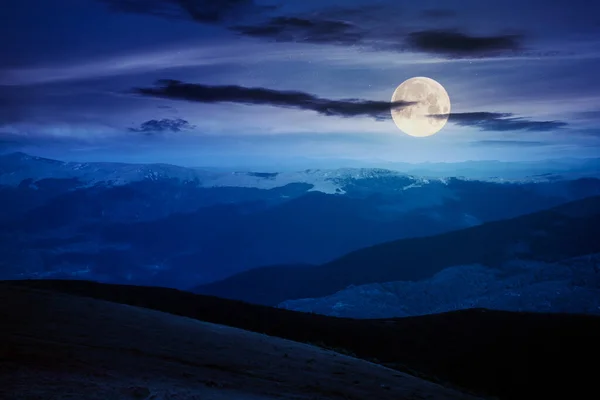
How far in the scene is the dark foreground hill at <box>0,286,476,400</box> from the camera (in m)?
A: 10.2

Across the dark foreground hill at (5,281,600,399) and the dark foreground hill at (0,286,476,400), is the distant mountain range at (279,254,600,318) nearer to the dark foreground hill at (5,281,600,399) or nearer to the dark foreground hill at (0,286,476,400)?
the dark foreground hill at (5,281,600,399)

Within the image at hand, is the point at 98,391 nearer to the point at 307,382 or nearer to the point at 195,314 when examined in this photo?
the point at 307,382

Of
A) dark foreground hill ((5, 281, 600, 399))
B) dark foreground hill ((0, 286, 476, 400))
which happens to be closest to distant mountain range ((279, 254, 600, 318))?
dark foreground hill ((5, 281, 600, 399))

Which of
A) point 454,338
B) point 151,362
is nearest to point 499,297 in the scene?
point 454,338

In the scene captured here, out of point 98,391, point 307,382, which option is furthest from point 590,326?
point 98,391

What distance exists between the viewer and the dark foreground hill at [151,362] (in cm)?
1016

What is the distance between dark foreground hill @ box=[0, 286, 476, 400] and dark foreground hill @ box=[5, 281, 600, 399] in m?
11.2

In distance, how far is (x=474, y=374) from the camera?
3091 cm

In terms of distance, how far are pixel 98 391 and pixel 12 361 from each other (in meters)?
2.52

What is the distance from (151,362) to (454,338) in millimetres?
28823

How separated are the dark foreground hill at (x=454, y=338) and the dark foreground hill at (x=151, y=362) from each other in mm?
11211

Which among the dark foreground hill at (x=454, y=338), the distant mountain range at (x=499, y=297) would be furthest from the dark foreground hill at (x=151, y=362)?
the distant mountain range at (x=499, y=297)

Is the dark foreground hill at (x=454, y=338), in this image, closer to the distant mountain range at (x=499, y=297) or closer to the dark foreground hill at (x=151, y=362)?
the dark foreground hill at (x=151, y=362)

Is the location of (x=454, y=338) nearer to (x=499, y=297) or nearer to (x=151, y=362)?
(x=151, y=362)
